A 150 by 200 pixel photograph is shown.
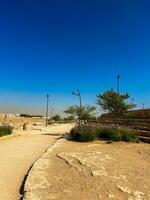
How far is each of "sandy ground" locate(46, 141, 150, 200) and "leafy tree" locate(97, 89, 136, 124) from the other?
1386 centimetres

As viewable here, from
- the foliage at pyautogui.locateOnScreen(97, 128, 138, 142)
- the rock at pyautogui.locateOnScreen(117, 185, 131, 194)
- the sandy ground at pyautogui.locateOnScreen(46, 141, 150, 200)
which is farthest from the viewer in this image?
the foliage at pyautogui.locateOnScreen(97, 128, 138, 142)

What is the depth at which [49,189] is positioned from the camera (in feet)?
21.4

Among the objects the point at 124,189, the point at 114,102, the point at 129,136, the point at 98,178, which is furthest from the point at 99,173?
the point at 114,102

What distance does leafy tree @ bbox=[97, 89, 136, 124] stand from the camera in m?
24.8

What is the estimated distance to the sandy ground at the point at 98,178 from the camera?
20.4 ft

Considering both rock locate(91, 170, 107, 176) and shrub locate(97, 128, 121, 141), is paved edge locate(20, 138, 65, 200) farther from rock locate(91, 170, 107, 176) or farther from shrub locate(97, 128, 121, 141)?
shrub locate(97, 128, 121, 141)

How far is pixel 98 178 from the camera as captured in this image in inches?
299

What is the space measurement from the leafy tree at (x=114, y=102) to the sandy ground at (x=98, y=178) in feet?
45.5

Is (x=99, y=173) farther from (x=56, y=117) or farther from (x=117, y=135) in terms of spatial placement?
(x=56, y=117)

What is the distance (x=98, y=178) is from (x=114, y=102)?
17594 mm

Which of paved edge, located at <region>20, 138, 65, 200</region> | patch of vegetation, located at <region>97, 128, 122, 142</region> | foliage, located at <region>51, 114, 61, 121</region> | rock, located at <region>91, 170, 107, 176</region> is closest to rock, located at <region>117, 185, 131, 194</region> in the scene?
rock, located at <region>91, 170, 107, 176</region>

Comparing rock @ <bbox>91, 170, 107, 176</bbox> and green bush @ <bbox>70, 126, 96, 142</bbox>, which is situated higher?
green bush @ <bbox>70, 126, 96, 142</bbox>

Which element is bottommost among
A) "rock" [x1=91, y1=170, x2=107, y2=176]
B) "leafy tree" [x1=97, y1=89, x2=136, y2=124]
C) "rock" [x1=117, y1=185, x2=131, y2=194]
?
"rock" [x1=117, y1=185, x2=131, y2=194]

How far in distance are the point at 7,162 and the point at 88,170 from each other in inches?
127
